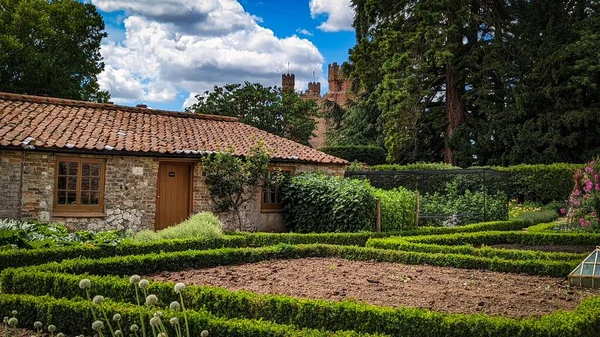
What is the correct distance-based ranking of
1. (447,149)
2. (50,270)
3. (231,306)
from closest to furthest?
(231,306)
(50,270)
(447,149)

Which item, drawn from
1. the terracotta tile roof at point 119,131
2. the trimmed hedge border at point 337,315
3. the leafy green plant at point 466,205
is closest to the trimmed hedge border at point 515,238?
the leafy green plant at point 466,205

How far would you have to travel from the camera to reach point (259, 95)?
119 ft

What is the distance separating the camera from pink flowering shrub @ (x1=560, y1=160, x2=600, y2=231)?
1548 cm

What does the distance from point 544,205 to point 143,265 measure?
62.7ft

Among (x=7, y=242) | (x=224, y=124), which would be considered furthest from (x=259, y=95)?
(x=7, y=242)

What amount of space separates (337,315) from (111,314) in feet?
7.36

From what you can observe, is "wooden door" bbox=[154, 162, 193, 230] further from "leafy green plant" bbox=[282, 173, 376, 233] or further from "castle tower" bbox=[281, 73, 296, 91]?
"castle tower" bbox=[281, 73, 296, 91]

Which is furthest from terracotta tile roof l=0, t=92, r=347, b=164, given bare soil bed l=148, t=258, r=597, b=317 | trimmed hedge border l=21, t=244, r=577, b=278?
bare soil bed l=148, t=258, r=597, b=317

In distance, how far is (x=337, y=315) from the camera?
574 cm

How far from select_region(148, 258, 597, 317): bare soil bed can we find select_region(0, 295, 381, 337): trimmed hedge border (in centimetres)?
200

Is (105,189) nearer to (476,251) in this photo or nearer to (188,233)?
(188,233)

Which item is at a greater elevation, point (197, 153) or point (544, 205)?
point (197, 153)

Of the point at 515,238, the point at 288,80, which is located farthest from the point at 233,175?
the point at 288,80

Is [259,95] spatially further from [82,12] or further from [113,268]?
[113,268]
